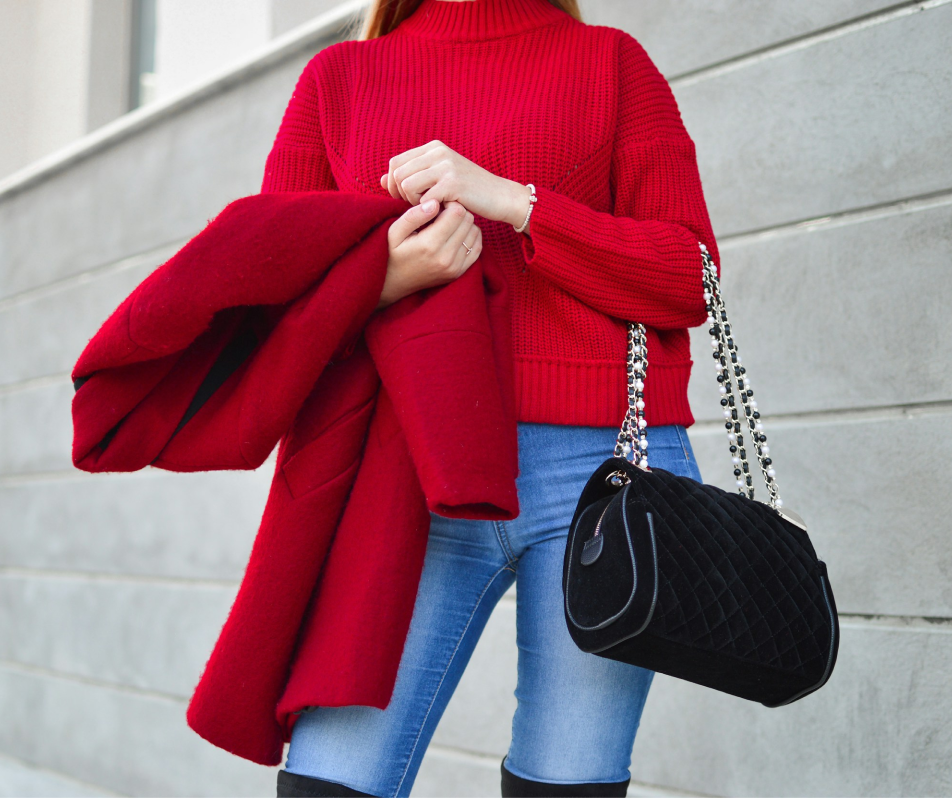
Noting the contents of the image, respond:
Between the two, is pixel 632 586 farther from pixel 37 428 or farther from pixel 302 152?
pixel 37 428

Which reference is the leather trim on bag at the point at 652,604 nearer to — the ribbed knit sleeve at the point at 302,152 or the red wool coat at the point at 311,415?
the red wool coat at the point at 311,415

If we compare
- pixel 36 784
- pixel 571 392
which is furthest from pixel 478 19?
pixel 36 784

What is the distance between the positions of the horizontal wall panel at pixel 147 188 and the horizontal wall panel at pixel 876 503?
6.17ft

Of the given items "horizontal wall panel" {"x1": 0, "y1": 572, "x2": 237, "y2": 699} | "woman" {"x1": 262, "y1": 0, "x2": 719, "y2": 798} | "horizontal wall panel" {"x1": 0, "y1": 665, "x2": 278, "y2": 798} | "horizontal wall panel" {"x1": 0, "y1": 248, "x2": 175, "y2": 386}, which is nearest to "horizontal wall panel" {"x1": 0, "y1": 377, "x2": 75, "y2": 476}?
"horizontal wall panel" {"x1": 0, "y1": 248, "x2": 175, "y2": 386}

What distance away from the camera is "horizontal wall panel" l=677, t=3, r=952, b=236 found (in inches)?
63.1

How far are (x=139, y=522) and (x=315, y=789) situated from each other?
2.40 m

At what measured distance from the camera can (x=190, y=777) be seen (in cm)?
282

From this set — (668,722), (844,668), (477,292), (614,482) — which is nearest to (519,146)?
(477,292)

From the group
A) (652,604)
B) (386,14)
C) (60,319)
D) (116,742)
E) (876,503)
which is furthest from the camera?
(60,319)

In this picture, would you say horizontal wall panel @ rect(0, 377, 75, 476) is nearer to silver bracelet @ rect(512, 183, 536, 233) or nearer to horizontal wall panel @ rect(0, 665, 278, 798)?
horizontal wall panel @ rect(0, 665, 278, 798)

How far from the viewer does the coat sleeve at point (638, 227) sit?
0.93 m

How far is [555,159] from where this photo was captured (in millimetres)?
1013

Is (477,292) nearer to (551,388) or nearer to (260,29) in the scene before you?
(551,388)

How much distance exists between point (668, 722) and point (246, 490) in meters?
1.50
